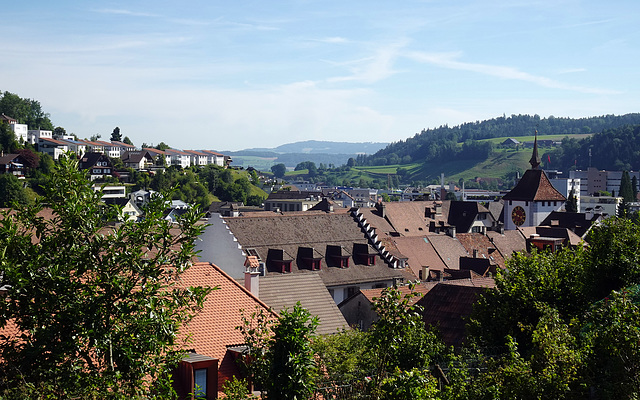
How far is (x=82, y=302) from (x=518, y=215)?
10329 cm

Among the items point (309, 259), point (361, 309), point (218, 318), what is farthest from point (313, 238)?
point (218, 318)

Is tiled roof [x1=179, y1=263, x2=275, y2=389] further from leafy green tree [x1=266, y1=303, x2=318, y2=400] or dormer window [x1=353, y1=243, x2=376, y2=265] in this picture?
dormer window [x1=353, y1=243, x2=376, y2=265]

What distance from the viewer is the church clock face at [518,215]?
111m

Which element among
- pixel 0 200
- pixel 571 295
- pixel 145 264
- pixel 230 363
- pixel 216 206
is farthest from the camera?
pixel 216 206

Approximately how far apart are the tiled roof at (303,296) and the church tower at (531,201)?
8037 centimetres

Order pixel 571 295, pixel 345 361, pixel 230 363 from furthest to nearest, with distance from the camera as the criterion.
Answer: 1. pixel 571 295
2. pixel 230 363
3. pixel 345 361

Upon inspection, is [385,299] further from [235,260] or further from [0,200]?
[0,200]

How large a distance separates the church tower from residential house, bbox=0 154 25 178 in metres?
118

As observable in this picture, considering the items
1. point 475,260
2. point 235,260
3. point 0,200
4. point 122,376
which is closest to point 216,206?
point 0,200

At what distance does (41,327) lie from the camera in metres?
14.1

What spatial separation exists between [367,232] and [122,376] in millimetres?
48931

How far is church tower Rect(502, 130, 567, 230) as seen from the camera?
110875 mm

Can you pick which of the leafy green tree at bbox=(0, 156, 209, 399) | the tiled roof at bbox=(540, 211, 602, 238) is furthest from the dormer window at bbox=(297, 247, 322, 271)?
the tiled roof at bbox=(540, 211, 602, 238)

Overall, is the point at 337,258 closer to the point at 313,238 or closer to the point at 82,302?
the point at 313,238
